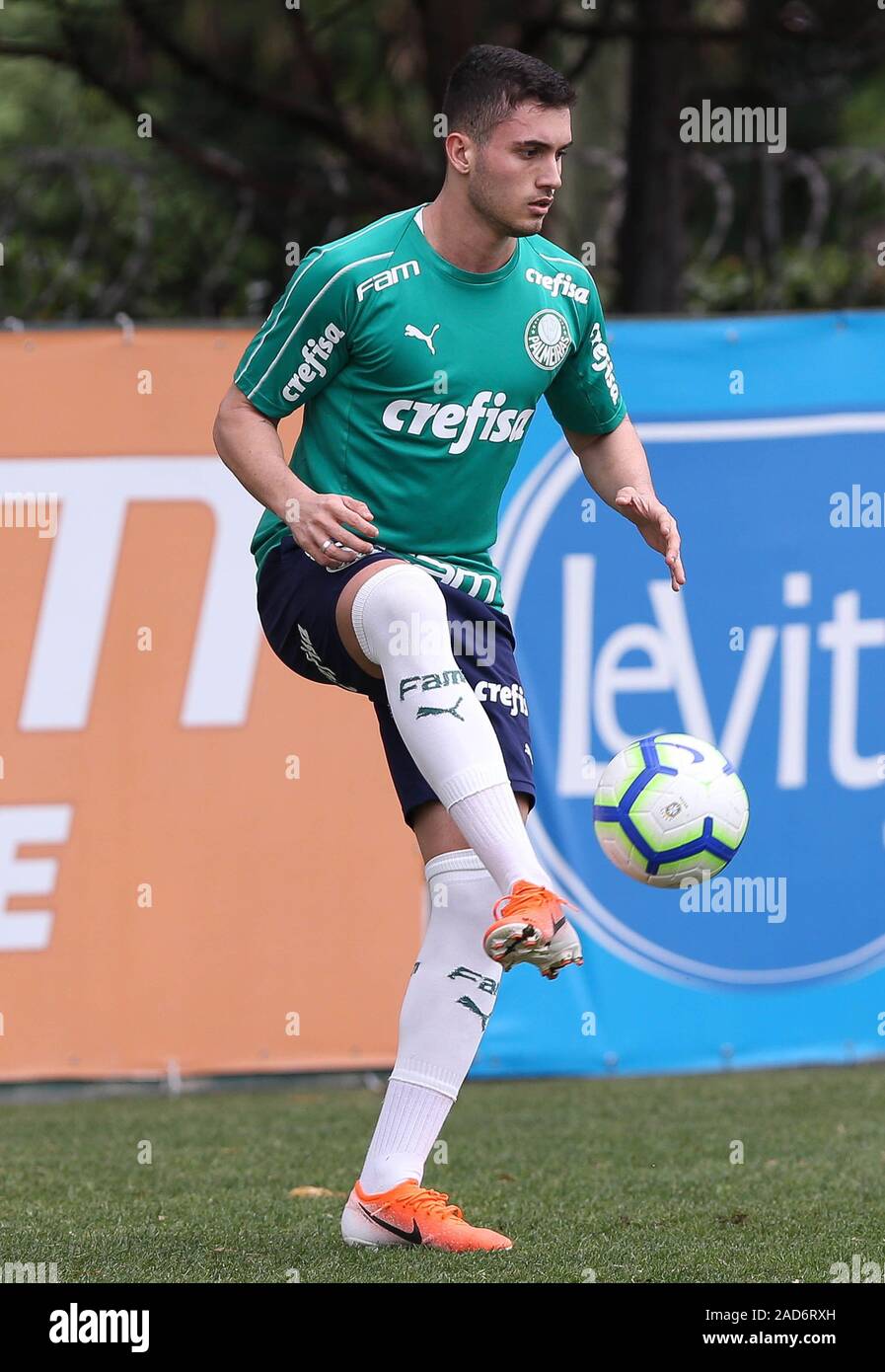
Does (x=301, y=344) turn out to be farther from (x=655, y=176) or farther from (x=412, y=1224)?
(x=655, y=176)

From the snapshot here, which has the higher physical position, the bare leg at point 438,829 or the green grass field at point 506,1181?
the bare leg at point 438,829

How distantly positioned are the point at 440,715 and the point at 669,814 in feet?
1.69

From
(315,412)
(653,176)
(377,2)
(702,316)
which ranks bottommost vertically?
(315,412)

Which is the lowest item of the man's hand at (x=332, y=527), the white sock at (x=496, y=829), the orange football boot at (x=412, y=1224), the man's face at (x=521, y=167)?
the orange football boot at (x=412, y=1224)

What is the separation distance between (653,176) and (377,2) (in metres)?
5.68

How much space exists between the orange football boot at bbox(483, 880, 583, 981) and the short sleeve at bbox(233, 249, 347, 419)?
1119 mm

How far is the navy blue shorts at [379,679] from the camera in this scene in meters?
3.67

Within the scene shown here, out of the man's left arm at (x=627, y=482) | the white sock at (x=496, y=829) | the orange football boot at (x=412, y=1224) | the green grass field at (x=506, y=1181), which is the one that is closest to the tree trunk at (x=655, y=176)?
the green grass field at (x=506, y=1181)

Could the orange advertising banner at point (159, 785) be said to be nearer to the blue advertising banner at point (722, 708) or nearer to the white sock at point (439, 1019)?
the blue advertising banner at point (722, 708)

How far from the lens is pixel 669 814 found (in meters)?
3.64

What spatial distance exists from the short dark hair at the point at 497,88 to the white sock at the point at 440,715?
3.07ft
